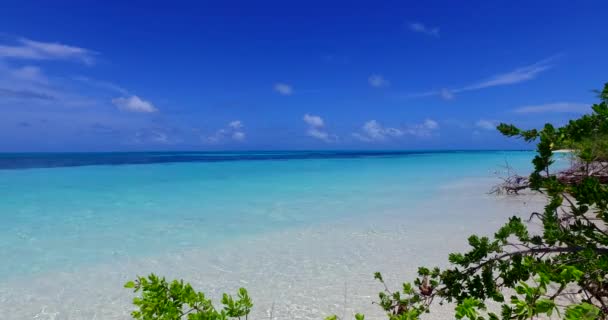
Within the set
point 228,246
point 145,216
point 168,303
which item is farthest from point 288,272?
point 145,216

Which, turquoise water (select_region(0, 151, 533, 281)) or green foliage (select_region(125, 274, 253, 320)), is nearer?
green foliage (select_region(125, 274, 253, 320))

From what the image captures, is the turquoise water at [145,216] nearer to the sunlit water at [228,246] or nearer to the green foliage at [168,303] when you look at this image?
the sunlit water at [228,246]

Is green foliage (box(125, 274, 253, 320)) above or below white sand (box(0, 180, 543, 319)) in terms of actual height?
above

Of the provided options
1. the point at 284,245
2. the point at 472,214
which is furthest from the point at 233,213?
the point at 472,214

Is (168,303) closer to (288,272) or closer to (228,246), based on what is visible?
(288,272)

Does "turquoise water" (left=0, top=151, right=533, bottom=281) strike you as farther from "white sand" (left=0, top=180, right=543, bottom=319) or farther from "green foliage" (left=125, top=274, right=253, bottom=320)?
"green foliage" (left=125, top=274, right=253, bottom=320)

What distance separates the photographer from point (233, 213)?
9352 mm

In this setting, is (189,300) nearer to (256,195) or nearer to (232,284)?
(232,284)

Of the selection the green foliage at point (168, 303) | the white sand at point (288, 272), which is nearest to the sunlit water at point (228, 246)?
the white sand at point (288, 272)

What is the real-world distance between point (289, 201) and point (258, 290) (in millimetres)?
7133

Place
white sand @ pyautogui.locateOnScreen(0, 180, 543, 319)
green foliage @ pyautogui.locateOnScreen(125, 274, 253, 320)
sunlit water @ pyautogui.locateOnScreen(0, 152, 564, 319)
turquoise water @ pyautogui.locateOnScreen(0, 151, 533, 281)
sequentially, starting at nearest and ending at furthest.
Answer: green foliage @ pyautogui.locateOnScreen(125, 274, 253, 320) → white sand @ pyautogui.locateOnScreen(0, 180, 543, 319) → sunlit water @ pyautogui.locateOnScreen(0, 152, 564, 319) → turquoise water @ pyautogui.locateOnScreen(0, 151, 533, 281)

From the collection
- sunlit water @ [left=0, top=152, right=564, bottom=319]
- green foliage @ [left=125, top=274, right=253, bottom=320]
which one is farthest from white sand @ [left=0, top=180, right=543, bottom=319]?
green foliage @ [left=125, top=274, right=253, bottom=320]

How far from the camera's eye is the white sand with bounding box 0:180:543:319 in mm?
3826

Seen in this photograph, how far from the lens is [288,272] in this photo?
480 centimetres
